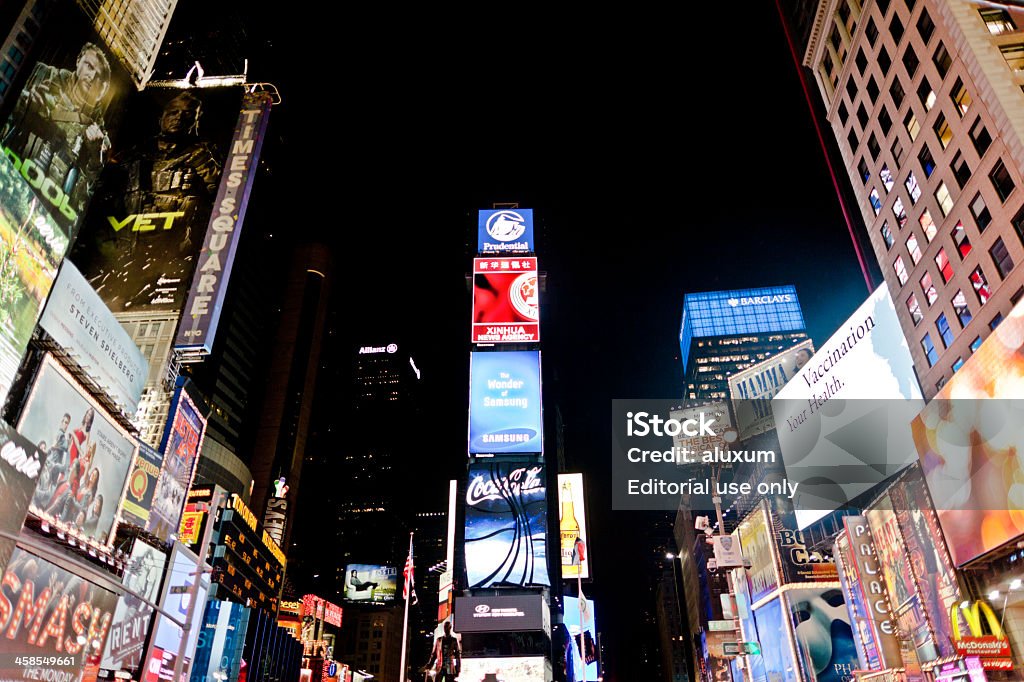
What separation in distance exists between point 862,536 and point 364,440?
149 m

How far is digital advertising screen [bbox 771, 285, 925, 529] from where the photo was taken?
28.9m

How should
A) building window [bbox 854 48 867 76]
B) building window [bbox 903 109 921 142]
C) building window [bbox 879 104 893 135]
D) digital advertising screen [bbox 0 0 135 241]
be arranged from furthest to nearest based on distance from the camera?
1. building window [bbox 854 48 867 76]
2. building window [bbox 879 104 893 135]
3. building window [bbox 903 109 921 142]
4. digital advertising screen [bbox 0 0 135 241]

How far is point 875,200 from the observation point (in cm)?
4081

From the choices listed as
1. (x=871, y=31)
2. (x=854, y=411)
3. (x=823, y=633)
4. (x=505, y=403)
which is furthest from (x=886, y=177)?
(x=823, y=633)

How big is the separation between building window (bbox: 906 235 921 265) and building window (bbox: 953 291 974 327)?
438 cm

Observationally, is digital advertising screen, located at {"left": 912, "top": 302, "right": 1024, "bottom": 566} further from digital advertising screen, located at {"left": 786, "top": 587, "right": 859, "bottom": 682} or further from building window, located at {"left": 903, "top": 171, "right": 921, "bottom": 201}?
digital advertising screen, located at {"left": 786, "top": 587, "right": 859, "bottom": 682}

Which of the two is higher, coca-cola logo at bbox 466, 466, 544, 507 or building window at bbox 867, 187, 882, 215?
building window at bbox 867, 187, 882, 215

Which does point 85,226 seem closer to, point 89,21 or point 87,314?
point 87,314

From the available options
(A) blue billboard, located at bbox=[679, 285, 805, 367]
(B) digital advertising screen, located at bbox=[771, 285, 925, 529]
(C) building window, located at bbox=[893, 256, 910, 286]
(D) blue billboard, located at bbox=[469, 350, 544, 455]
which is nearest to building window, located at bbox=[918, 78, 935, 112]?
(C) building window, located at bbox=[893, 256, 910, 286]

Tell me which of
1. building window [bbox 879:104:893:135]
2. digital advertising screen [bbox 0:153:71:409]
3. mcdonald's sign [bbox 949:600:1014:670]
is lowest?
mcdonald's sign [bbox 949:600:1014:670]

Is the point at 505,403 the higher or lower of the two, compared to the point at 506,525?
higher

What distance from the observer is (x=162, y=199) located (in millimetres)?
22781

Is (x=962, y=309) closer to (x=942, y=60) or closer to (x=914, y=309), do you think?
(x=914, y=309)

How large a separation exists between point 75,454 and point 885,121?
142ft
